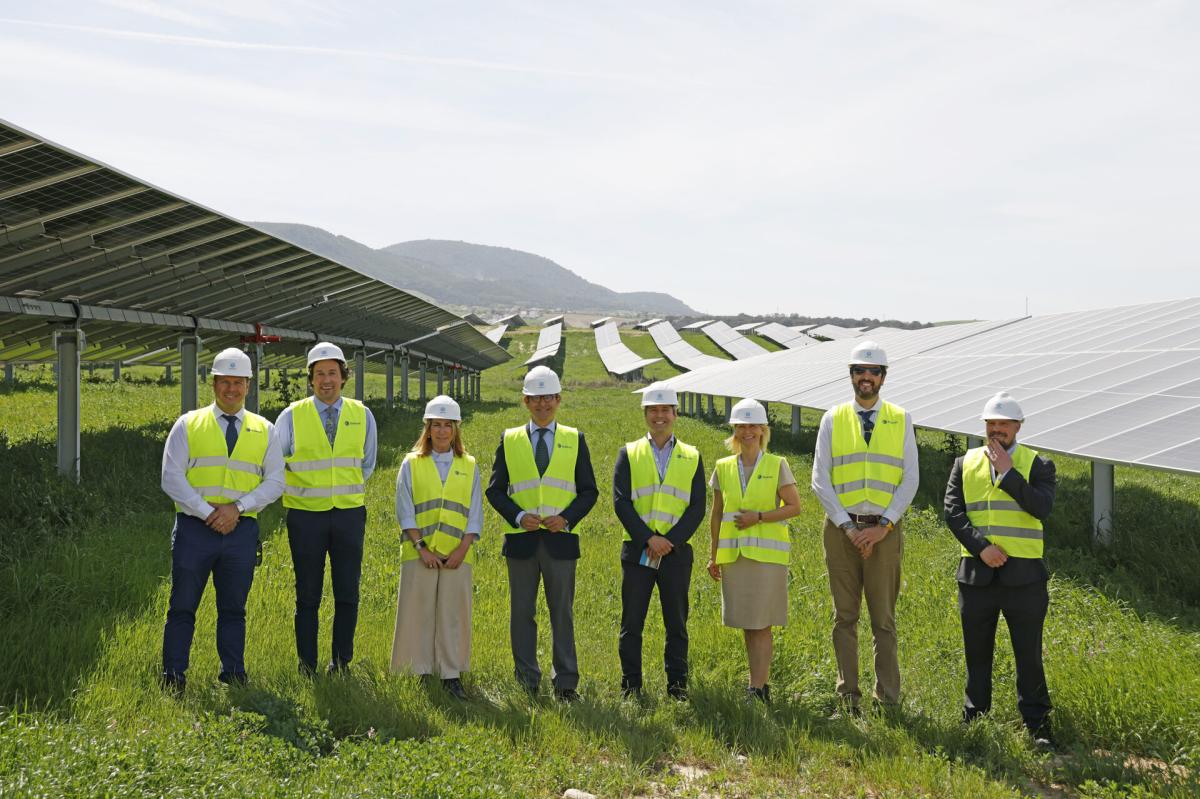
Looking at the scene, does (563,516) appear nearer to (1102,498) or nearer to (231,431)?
(231,431)

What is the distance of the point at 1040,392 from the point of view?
11.4 m

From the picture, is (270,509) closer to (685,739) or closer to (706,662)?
(706,662)

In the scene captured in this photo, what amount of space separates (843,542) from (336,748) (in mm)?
3247

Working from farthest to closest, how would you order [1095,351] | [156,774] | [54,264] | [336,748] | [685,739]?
[1095,351], [54,264], [685,739], [336,748], [156,774]

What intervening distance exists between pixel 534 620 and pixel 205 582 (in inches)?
79.9

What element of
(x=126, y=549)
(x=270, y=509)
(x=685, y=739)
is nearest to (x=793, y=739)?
(x=685, y=739)

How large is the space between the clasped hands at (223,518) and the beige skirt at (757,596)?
123 inches

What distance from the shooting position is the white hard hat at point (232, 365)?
5480 mm

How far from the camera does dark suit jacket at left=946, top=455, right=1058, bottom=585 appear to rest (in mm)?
5074

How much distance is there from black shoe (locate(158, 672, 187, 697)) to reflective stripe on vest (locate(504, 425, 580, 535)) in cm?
212

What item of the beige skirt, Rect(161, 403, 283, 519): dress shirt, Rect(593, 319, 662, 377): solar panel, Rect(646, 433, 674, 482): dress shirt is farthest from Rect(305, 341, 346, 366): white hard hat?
Rect(593, 319, 662, 377): solar panel

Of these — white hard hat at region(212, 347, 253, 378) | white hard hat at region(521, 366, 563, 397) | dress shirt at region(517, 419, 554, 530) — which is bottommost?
dress shirt at region(517, 419, 554, 530)

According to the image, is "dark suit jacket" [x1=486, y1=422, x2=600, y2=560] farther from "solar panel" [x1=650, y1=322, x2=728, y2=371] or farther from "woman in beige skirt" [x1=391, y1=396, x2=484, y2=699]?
"solar panel" [x1=650, y1=322, x2=728, y2=371]

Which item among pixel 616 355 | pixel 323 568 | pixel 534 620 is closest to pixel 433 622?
pixel 534 620
